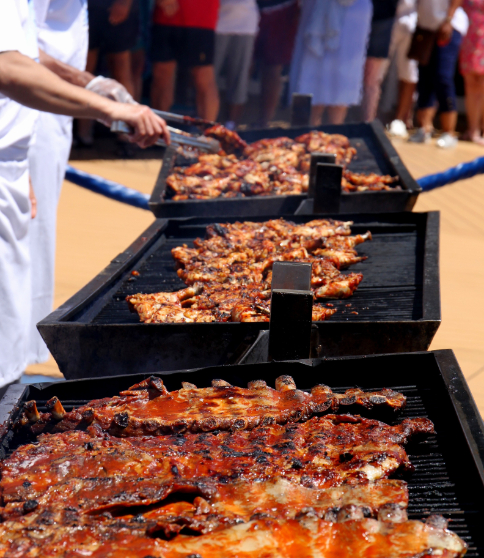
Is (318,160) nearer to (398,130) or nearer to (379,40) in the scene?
(379,40)

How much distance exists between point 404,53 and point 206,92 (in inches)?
173

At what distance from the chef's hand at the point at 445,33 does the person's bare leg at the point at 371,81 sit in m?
0.90

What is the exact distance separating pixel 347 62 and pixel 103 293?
7381mm

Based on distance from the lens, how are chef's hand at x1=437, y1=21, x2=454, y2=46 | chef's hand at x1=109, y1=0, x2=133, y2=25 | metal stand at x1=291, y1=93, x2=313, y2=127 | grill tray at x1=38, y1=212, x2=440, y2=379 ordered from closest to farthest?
grill tray at x1=38, y1=212, x2=440, y2=379, metal stand at x1=291, y1=93, x2=313, y2=127, chef's hand at x1=109, y1=0, x2=133, y2=25, chef's hand at x1=437, y1=21, x2=454, y2=46

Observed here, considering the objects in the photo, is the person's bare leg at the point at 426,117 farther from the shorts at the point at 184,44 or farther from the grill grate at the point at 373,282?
the grill grate at the point at 373,282

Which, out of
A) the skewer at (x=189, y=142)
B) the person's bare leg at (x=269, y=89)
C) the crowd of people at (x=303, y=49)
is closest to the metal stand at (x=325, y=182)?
the skewer at (x=189, y=142)

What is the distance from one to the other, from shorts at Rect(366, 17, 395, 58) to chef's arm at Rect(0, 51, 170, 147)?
317 inches

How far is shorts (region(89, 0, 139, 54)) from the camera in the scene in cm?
903

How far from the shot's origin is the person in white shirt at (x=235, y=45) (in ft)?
31.6

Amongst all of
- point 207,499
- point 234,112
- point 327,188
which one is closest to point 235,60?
point 234,112

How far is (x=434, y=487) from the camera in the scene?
1.71 metres

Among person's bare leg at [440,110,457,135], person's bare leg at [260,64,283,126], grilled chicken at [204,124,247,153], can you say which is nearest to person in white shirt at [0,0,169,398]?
grilled chicken at [204,124,247,153]

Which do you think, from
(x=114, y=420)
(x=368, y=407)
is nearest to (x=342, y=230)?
(x=368, y=407)

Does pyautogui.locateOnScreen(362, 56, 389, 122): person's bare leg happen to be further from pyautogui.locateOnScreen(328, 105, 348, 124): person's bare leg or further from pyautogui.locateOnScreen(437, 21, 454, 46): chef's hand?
pyautogui.locateOnScreen(328, 105, 348, 124): person's bare leg
